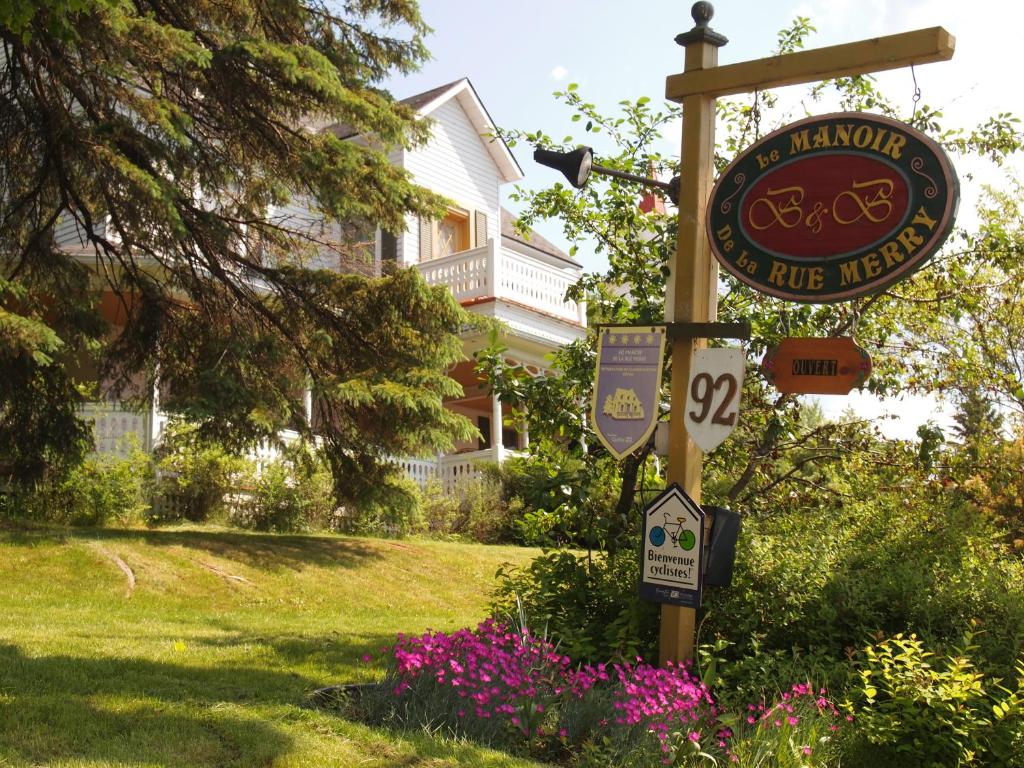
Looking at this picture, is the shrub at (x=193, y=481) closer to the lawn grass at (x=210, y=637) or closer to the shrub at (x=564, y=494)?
the lawn grass at (x=210, y=637)

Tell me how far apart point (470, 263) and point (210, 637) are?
1140 centimetres

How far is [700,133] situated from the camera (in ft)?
23.9

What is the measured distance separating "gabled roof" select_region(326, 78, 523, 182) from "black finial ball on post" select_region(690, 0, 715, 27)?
47.0ft

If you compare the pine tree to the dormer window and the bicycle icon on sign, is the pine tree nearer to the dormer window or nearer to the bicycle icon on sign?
the bicycle icon on sign

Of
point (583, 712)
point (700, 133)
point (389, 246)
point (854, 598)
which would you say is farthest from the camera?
point (389, 246)

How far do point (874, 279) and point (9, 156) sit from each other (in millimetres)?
7942

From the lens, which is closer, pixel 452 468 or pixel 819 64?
pixel 819 64

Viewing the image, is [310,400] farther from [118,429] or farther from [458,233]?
[458,233]

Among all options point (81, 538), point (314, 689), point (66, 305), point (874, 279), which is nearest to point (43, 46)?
point (66, 305)

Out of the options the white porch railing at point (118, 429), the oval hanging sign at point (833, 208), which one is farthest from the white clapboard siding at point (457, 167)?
the oval hanging sign at point (833, 208)

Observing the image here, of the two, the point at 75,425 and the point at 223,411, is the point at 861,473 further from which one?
the point at 75,425

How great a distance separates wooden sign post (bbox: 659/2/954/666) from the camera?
22.3 feet

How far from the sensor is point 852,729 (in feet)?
20.0

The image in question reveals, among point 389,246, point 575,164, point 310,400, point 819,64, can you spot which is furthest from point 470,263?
point 819,64
